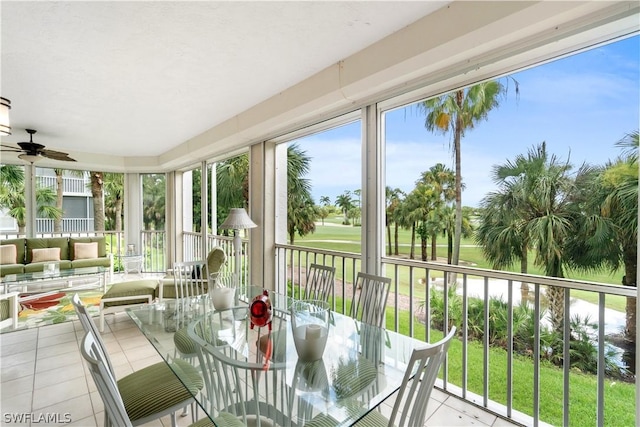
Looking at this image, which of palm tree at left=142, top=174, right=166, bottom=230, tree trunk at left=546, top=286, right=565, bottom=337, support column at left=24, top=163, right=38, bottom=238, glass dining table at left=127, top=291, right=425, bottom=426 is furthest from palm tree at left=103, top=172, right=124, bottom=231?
tree trunk at left=546, top=286, right=565, bottom=337

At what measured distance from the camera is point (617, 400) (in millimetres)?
1688

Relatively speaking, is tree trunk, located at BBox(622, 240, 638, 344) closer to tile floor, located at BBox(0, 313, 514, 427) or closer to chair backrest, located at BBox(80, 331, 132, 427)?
tile floor, located at BBox(0, 313, 514, 427)

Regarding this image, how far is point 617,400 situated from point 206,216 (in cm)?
545

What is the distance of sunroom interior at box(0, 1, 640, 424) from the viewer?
5.57 ft

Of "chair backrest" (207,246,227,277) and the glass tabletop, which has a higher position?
"chair backrest" (207,246,227,277)

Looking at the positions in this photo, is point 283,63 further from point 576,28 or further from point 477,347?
point 477,347

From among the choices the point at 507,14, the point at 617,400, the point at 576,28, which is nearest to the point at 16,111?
the point at 507,14

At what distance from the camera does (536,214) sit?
1.94m

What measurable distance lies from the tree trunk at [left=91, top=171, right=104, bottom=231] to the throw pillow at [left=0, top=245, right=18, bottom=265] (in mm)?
1669

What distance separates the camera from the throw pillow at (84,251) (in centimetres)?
560

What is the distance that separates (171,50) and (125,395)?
2308mm

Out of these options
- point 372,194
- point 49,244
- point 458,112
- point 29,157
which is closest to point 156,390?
point 372,194

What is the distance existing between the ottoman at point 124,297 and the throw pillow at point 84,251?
263cm

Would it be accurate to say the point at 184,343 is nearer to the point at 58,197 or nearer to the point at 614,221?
the point at 614,221
